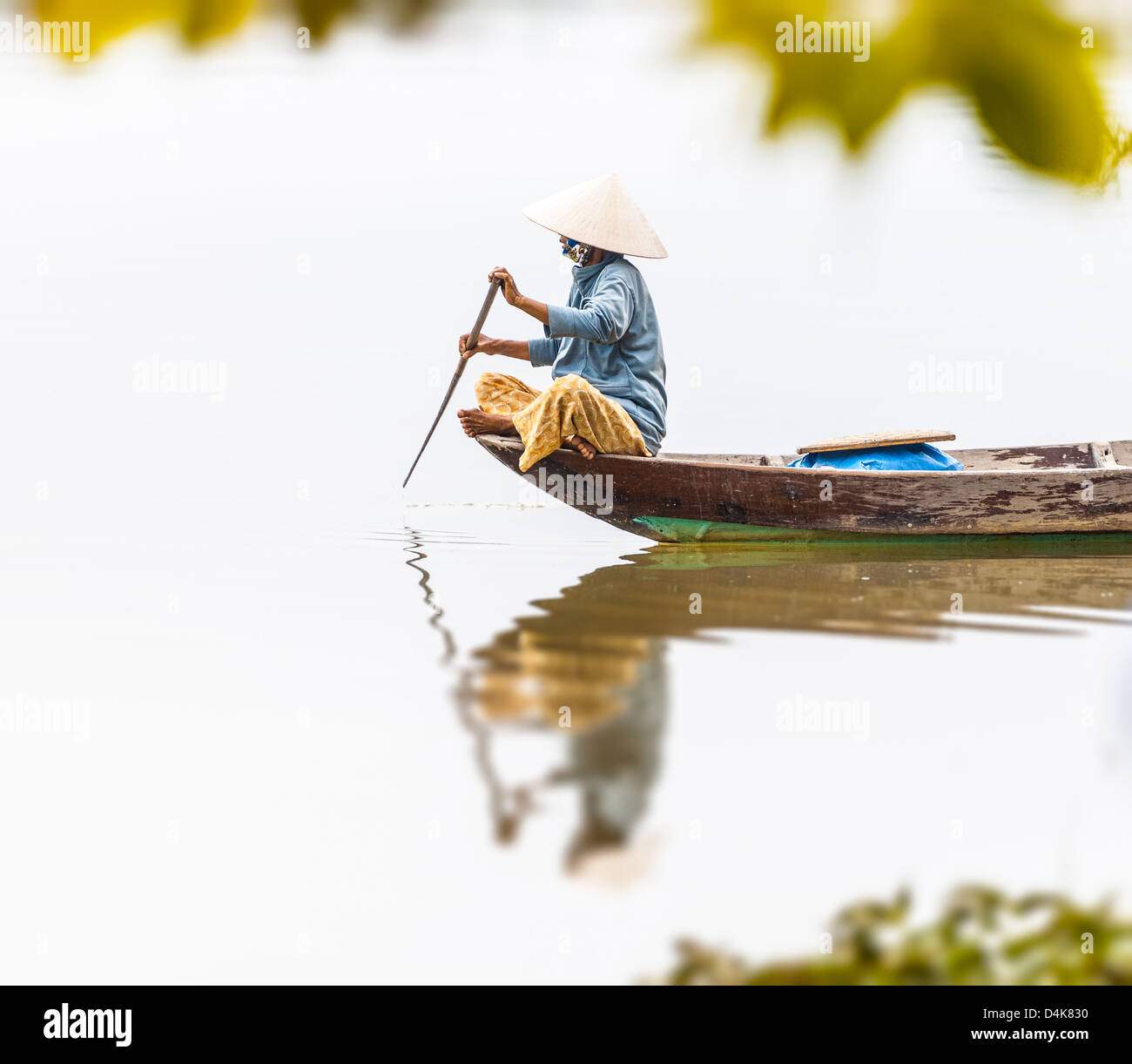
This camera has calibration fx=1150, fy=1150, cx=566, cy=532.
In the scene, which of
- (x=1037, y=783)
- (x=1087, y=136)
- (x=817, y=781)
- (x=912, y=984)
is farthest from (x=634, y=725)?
(x=1087, y=136)

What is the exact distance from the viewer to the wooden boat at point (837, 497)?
369 cm

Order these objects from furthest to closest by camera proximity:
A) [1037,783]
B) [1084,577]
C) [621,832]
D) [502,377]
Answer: [502,377] → [1084,577] → [1037,783] → [621,832]

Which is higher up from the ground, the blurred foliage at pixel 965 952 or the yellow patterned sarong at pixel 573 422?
the yellow patterned sarong at pixel 573 422

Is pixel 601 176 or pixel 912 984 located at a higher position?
pixel 601 176

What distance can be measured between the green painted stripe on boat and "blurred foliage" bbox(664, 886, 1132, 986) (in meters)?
3.24

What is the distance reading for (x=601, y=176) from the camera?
3609 millimetres

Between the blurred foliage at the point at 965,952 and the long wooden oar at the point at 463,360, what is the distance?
3.06 m

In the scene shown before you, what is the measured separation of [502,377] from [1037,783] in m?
2.86

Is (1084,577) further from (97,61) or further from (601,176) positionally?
(97,61)

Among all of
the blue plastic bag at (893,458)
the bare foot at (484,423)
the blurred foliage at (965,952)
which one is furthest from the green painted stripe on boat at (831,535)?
the blurred foliage at (965,952)

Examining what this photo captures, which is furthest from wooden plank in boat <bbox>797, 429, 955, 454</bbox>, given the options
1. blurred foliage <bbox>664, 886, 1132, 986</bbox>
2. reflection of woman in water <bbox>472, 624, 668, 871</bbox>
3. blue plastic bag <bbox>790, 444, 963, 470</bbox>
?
blurred foliage <bbox>664, 886, 1132, 986</bbox>

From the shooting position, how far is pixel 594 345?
147 inches

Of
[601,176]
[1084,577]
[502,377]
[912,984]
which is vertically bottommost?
[1084,577]

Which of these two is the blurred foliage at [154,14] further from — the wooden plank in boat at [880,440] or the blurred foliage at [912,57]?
the wooden plank in boat at [880,440]
